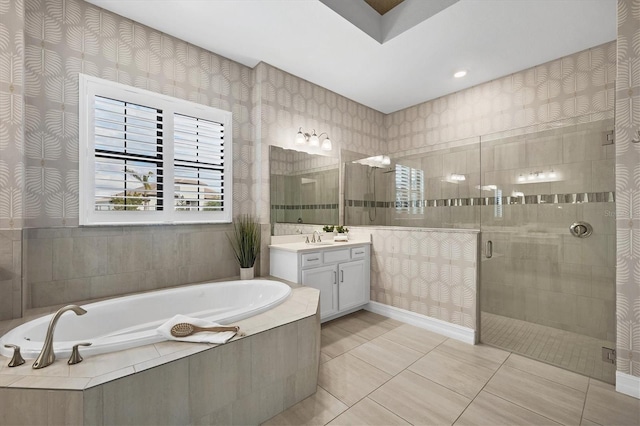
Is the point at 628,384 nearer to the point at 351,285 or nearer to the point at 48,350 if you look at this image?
the point at 351,285

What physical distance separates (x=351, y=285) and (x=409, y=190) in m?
1.36

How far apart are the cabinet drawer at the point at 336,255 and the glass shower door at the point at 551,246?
136 cm

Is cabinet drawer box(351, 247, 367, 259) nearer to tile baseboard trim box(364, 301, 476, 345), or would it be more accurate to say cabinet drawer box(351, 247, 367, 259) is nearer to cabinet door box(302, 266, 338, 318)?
cabinet door box(302, 266, 338, 318)

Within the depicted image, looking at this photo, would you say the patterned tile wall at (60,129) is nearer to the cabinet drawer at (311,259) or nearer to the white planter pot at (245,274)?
the white planter pot at (245,274)

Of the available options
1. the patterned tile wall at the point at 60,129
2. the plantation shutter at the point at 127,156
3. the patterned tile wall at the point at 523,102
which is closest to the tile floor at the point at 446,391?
the patterned tile wall at the point at 60,129

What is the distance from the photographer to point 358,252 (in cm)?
323

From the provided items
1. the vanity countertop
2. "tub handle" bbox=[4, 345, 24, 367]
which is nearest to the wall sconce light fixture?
the vanity countertop

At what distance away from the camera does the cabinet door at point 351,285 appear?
3.02 meters

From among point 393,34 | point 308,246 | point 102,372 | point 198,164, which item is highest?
point 393,34

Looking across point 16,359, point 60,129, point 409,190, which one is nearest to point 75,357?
point 16,359

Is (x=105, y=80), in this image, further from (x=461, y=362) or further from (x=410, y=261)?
(x=461, y=362)

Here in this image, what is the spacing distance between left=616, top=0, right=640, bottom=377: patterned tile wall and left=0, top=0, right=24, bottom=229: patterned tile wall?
4.08 m

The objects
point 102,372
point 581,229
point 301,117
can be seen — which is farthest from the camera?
point 301,117

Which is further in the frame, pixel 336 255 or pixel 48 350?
pixel 336 255
